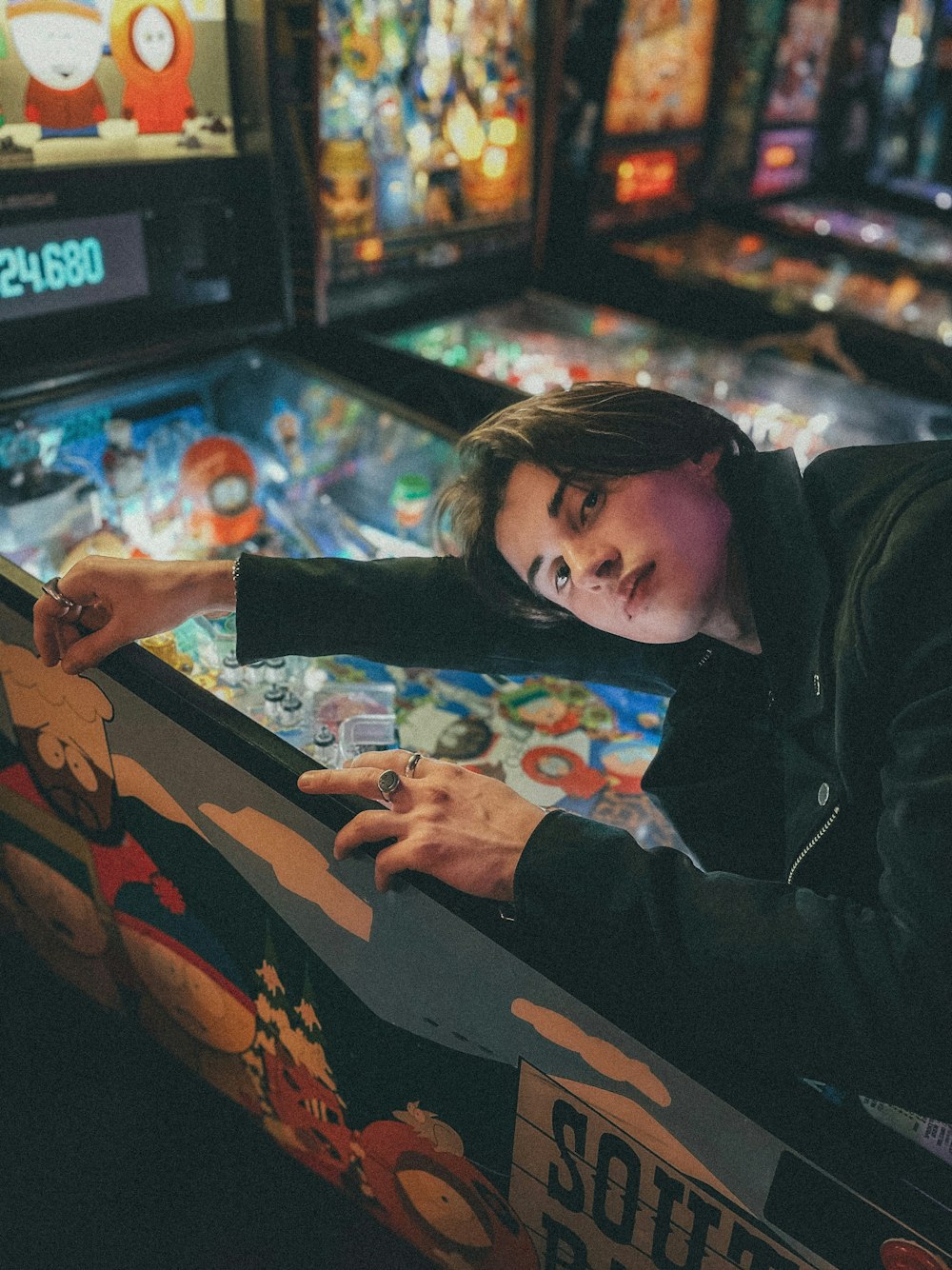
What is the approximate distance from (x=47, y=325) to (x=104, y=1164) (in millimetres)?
1548

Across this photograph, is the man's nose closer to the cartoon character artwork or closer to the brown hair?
the brown hair

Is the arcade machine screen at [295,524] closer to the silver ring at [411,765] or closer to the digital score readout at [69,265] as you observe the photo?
the digital score readout at [69,265]

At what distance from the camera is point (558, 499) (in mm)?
1131

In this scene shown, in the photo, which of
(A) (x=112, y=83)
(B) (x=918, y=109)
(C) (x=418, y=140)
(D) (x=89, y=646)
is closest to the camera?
(D) (x=89, y=646)

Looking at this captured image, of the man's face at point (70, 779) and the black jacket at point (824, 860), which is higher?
the black jacket at point (824, 860)

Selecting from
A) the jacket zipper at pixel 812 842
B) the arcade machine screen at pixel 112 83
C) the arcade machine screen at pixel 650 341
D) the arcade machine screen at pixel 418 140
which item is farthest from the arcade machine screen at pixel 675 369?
the jacket zipper at pixel 812 842

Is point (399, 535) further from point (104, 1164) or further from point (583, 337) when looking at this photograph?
point (104, 1164)

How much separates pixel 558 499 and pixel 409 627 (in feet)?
1.20

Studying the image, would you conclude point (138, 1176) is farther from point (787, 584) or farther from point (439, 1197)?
point (787, 584)

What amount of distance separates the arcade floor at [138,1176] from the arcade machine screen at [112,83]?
1.51 meters

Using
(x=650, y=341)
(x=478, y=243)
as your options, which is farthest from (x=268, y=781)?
(x=650, y=341)

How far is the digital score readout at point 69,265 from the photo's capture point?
5.44 feet

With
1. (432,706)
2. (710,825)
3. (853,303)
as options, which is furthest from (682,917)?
(853,303)

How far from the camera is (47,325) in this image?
1.76 meters
